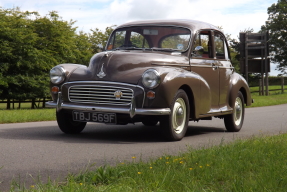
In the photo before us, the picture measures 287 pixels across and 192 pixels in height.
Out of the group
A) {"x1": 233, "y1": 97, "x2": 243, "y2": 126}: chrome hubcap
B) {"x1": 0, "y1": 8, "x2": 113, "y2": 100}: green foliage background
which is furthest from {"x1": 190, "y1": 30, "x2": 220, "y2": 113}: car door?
{"x1": 0, "y1": 8, "x2": 113, "y2": 100}: green foliage background

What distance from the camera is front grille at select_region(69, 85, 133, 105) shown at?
25.4ft

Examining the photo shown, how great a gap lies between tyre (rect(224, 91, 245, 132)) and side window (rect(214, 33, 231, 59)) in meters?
0.89

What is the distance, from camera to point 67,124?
867 cm

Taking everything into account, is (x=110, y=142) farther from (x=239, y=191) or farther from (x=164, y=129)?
(x=239, y=191)

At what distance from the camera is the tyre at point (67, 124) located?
859 cm

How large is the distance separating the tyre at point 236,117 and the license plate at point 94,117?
10.8ft

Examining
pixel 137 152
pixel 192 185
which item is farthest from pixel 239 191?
pixel 137 152

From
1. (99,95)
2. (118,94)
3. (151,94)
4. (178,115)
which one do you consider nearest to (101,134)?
(99,95)

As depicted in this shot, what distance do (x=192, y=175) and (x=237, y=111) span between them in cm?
601

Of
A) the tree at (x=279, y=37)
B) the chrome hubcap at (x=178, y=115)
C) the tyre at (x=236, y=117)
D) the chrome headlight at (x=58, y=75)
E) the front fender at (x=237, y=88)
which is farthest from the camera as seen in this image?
the tree at (x=279, y=37)

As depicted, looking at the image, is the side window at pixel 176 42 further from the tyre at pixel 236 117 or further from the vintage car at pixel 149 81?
the tyre at pixel 236 117

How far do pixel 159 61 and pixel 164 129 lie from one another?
1082 millimetres

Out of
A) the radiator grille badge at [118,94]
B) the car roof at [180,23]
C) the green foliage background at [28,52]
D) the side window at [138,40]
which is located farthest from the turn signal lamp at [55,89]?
the green foliage background at [28,52]

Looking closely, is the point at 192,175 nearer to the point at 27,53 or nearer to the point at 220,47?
the point at 220,47
